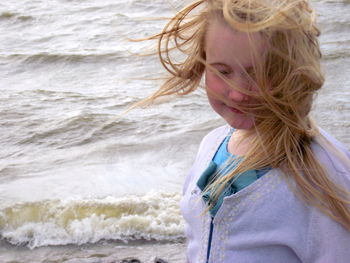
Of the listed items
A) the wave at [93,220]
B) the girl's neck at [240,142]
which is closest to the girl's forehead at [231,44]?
the girl's neck at [240,142]

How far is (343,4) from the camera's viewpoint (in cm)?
1035

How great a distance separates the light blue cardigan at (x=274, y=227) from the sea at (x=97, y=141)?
1.56ft

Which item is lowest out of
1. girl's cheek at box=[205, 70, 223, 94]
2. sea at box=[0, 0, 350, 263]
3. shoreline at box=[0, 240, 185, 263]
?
sea at box=[0, 0, 350, 263]

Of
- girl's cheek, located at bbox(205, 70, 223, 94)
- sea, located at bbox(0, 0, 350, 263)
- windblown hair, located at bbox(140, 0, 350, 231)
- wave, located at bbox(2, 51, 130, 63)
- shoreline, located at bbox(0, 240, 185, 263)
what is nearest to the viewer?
windblown hair, located at bbox(140, 0, 350, 231)

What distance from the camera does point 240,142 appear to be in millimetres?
1789

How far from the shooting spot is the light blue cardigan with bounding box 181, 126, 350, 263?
1513 mm

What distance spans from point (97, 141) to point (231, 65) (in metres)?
3.92

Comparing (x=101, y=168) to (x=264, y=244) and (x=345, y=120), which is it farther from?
(x=264, y=244)

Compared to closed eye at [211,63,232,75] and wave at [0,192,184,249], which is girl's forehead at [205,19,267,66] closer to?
closed eye at [211,63,232,75]

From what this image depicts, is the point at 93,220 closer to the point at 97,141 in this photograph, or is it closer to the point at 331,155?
the point at 97,141

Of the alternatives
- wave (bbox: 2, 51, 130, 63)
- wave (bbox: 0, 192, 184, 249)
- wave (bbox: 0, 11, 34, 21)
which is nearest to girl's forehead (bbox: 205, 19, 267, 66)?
wave (bbox: 0, 192, 184, 249)

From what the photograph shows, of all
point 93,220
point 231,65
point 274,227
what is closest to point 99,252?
point 93,220

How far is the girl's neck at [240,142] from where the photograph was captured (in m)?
1.75

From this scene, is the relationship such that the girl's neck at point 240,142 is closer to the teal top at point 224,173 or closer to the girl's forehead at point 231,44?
the teal top at point 224,173
